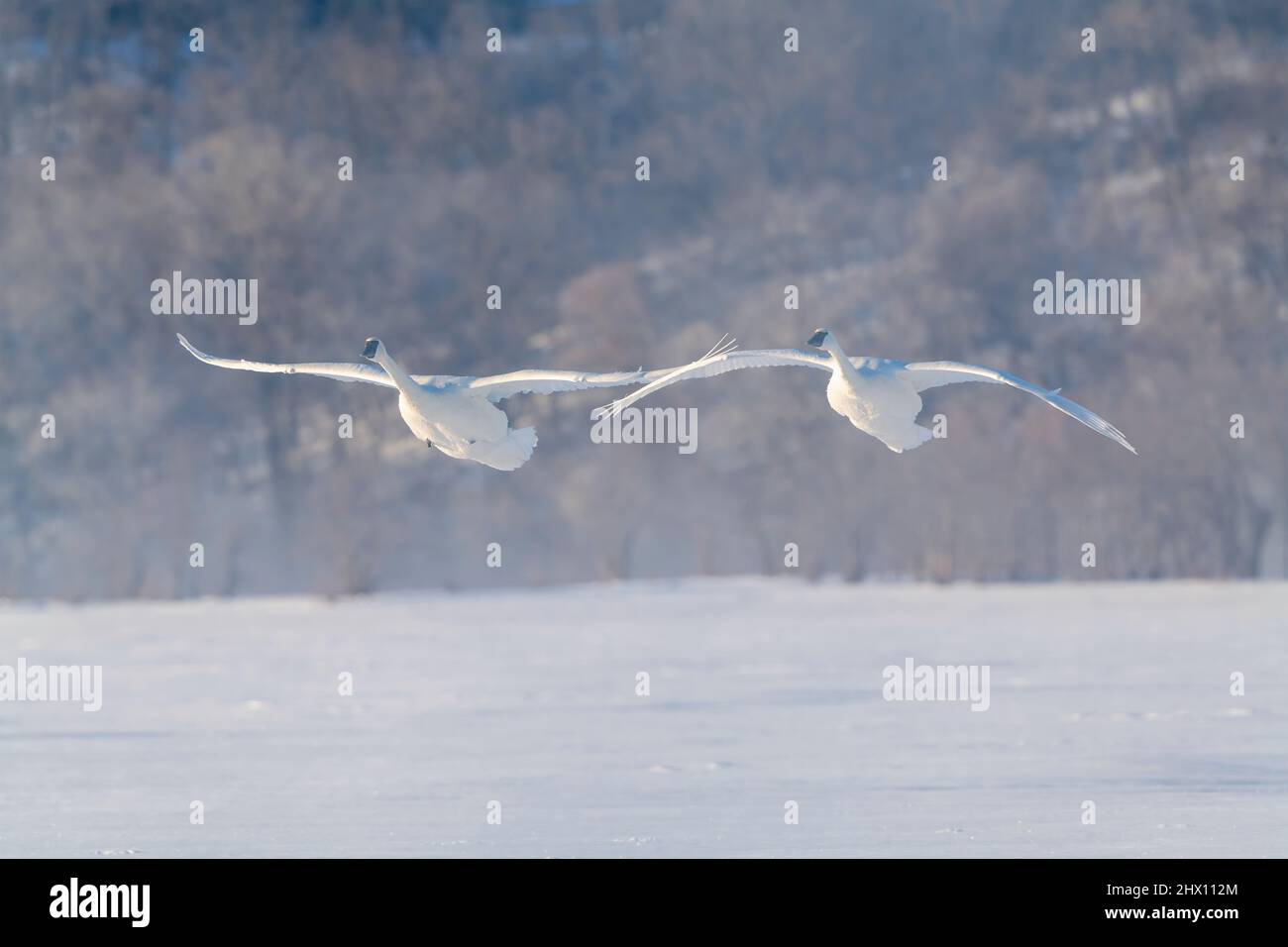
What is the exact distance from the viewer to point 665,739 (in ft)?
49.3

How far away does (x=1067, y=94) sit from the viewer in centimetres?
5384

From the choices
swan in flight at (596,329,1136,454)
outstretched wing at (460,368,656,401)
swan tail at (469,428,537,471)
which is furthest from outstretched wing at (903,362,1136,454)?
swan tail at (469,428,537,471)

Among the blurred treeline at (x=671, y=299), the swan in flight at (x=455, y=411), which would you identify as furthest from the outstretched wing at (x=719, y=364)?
the blurred treeline at (x=671, y=299)

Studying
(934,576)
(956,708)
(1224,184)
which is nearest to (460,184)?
(1224,184)

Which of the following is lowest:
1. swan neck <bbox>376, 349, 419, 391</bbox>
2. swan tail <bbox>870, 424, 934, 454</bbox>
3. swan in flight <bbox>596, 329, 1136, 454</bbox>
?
swan tail <bbox>870, 424, 934, 454</bbox>

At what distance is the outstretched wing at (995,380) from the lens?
9320mm

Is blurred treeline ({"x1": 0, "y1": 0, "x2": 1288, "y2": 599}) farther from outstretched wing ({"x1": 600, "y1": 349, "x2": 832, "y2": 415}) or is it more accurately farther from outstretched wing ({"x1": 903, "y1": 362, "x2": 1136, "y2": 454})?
outstretched wing ({"x1": 600, "y1": 349, "x2": 832, "y2": 415})

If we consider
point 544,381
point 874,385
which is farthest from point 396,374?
point 874,385

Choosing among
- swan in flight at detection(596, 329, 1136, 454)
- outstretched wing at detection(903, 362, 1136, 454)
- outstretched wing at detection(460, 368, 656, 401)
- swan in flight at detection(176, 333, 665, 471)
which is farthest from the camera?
swan in flight at detection(176, 333, 665, 471)

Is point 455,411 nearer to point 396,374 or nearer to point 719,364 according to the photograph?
point 396,374

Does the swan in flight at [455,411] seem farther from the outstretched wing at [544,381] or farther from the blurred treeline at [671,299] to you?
the blurred treeline at [671,299]

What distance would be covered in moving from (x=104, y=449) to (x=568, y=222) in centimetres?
1503

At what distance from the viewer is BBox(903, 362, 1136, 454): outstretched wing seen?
9320 millimetres

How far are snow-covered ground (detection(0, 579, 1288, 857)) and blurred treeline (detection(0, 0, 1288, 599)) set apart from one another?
28.8 feet
